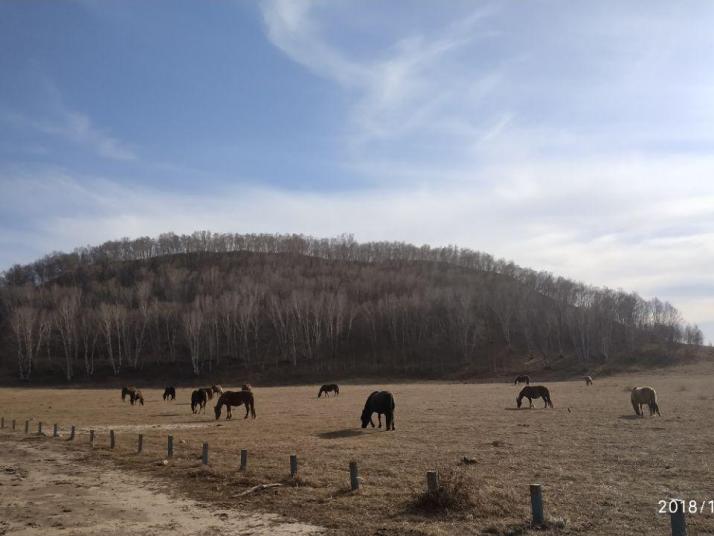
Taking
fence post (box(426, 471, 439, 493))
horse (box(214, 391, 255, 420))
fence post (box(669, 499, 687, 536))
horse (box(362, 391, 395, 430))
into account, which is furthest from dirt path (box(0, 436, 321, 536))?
horse (box(214, 391, 255, 420))

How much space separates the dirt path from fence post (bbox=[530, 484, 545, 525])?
3994 millimetres

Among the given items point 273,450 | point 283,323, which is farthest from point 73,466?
point 283,323

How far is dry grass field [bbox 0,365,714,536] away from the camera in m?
10.7

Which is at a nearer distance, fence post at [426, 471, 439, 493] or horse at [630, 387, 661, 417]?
fence post at [426, 471, 439, 493]

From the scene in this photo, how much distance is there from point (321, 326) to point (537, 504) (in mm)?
104295

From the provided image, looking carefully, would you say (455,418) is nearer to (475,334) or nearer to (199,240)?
(475,334)

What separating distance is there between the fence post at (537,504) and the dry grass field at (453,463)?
0.22 m

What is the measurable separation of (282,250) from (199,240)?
30.0 metres

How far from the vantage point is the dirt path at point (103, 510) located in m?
11.3

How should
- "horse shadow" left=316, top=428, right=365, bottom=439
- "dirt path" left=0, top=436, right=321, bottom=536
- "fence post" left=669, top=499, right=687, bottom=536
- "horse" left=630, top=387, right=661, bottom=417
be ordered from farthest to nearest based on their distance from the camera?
"horse" left=630, top=387, right=661, bottom=417 < "horse shadow" left=316, top=428, right=365, bottom=439 < "dirt path" left=0, top=436, right=321, bottom=536 < "fence post" left=669, top=499, right=687, bottom=536

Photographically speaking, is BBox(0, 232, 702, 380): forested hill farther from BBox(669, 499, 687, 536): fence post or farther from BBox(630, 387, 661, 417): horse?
BBox(669, 499, 687, 536): fence post

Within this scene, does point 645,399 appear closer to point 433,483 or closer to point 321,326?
point 433,483

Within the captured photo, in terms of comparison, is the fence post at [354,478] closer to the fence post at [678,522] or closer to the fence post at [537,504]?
the fence post at [537,504]

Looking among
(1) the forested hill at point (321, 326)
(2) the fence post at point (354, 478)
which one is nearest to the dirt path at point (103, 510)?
(2) the fence post at point (354, 478)
